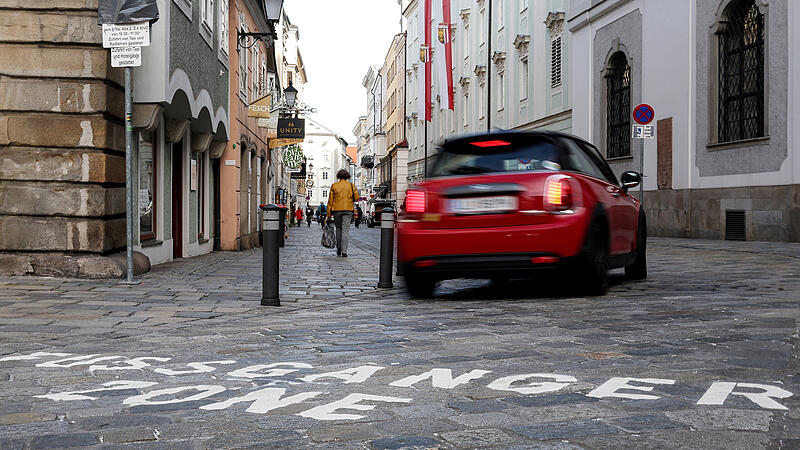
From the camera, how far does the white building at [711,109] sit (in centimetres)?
1803

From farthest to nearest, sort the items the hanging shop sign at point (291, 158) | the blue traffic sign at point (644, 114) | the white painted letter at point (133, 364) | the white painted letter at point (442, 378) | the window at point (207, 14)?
the hanging shop sign at point (291, 158), the blue traffic sign at point (644, 114), the window at point (207, 14), the white painted letter at point (133, 364), the white painted letter at point (442, 378)

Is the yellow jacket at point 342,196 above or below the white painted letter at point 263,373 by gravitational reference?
above

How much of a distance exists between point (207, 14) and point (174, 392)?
43.0 ft

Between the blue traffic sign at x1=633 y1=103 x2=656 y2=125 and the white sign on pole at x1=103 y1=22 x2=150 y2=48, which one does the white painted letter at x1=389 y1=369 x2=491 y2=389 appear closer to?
the white sign on pole at x1=103 y1=22 x2=150 y2=48

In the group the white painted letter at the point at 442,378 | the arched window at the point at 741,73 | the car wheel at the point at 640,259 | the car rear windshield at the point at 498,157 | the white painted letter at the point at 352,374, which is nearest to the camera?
the white painted letter at the point at 442,378

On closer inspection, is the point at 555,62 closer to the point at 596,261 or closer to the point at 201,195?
the point at 201,195

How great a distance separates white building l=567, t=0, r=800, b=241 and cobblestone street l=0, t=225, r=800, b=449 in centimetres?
1001

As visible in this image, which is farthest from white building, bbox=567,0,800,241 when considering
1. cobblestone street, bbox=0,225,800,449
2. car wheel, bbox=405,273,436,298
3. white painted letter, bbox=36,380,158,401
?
white painted letter, bbox=36,380,158,401

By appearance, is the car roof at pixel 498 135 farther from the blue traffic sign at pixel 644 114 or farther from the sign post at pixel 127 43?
the blue traffic sign at pixel 644 114

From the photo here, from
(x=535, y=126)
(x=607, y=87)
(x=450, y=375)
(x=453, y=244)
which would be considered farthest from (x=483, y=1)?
(x=450, y=375)

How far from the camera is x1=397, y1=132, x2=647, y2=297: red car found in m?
8.00

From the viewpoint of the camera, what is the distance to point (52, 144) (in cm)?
1041

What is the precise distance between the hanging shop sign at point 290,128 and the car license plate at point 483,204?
17.2m

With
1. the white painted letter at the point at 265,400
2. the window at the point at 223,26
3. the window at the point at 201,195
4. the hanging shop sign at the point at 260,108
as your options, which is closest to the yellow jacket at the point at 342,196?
the window at the point at 201,195
